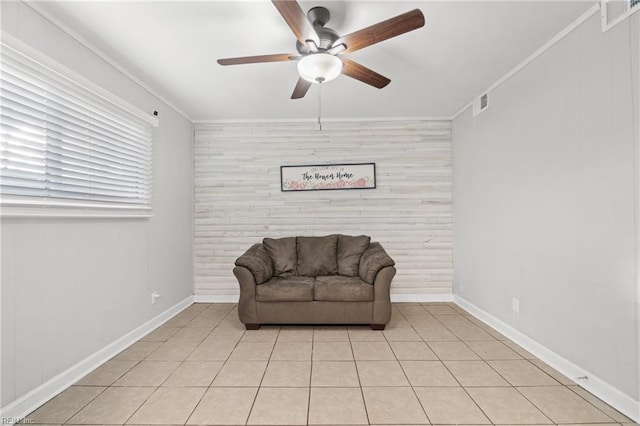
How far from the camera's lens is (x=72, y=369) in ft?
6.89

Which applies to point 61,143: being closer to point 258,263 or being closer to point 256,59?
point 256,59

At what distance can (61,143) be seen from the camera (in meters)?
2.04

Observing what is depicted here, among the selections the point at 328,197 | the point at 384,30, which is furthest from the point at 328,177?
the point at 384,30

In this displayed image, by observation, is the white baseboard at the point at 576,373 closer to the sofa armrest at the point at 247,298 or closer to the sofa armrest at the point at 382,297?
the sofa armrest at the point at 382,297

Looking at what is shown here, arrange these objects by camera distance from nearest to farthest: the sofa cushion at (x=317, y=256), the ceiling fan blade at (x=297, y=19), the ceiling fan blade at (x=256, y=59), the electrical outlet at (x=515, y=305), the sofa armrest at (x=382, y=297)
A: the ceiling fan blade at (x=297, y=19) → the ceiling fan blade at (x=256, y=59) → the electrical outlet at (x=515, y=305) → the sofa armrest at (x=382, y=297) → the sofa cushion at (x=317, y=256)

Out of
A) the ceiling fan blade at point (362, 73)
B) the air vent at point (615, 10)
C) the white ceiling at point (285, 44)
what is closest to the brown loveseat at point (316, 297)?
the ceiling fan blade at point (362, 73)

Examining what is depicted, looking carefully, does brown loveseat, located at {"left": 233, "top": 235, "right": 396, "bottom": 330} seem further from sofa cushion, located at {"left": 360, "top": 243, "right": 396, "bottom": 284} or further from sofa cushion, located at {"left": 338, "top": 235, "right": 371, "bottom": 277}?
sofa cushion, located at {"left": 338, "top": 235, "right": 371, "bottom": 277}

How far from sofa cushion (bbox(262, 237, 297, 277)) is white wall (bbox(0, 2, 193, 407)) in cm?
118

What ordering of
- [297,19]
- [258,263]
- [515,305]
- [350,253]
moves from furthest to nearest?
1. [350,253]
2. [258,263]
3. [515,305]
4. [297,19]

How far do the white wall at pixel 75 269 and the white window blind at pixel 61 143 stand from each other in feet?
0.53

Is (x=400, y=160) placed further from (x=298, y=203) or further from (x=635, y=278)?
(x=635, y=278)

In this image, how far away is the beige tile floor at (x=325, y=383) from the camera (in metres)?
1.75

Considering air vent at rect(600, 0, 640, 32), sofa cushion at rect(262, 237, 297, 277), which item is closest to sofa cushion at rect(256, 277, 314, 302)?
sofa cushion at rect(262, 237, 297, 277)

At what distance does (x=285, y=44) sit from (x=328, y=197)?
2143mm
